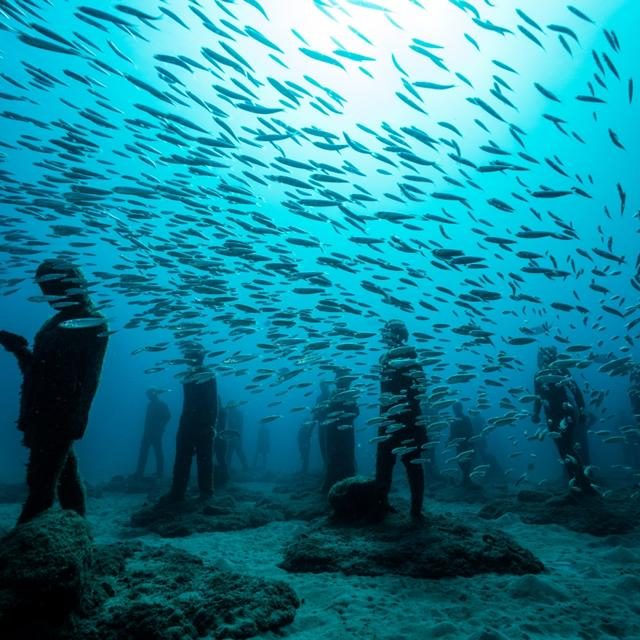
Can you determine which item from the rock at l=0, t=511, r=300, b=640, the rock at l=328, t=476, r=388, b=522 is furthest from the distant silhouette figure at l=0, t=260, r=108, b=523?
the rock at l=328, t=476, r=388, b=522

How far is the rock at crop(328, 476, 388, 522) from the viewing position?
604 cm

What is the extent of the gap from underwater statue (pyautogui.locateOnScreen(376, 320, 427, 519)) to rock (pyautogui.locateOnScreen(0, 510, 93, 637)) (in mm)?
4143

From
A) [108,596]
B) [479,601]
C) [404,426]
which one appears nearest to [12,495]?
[108,596]

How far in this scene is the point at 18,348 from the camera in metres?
4.07

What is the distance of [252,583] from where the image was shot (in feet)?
12.3

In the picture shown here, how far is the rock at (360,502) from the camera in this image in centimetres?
604

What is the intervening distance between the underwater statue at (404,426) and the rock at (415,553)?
31.5 inches

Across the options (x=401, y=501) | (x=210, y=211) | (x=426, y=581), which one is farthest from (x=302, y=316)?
(x=426, y=581)

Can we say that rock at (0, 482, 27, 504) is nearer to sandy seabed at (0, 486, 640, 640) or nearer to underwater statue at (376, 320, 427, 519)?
sandy seabed at (0, 486, 640, 640)

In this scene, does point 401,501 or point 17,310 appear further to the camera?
point 17,310

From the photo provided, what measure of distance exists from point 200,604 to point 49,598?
3.86ft

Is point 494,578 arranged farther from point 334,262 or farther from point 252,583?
point 334,262

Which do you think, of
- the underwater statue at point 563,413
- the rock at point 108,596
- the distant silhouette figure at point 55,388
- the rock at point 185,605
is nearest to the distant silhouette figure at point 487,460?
the underwater statue at point 563,413

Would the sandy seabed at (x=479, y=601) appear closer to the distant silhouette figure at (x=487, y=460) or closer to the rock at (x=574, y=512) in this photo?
the rock at (x=574, y=512)
